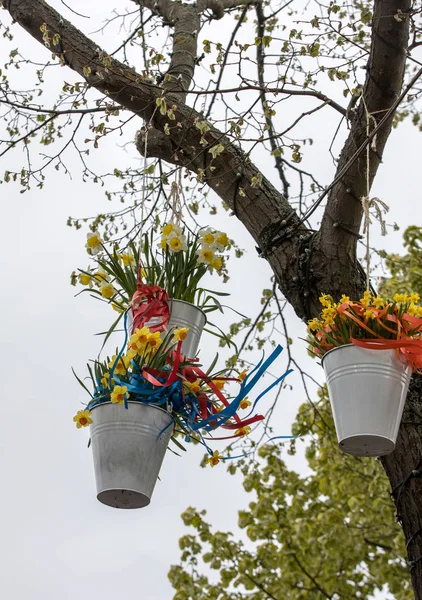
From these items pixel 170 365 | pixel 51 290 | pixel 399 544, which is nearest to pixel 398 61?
pixel 170 365

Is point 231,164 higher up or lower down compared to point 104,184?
lower down

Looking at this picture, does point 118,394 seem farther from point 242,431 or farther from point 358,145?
point 358,145

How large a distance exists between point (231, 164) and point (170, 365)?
1.29 metres

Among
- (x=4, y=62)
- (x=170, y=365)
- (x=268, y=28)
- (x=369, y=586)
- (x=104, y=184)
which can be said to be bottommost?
(x=170, y=365)

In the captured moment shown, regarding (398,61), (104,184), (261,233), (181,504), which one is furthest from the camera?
(181,504)

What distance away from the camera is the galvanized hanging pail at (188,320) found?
229cm

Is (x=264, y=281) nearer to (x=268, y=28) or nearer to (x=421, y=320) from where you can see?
(x=268, y=28)

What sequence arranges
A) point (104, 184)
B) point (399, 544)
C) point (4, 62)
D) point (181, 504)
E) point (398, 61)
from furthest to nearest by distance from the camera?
point (181, 504) → point (399, 544) → point (104, 184) → point (4, 62) → point (398, 61)

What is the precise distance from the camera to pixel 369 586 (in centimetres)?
683

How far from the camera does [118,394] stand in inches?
77.7

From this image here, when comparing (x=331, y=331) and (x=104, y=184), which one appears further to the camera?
(x=104, y=184)

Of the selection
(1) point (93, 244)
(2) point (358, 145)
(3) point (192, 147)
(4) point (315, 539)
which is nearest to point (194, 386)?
(1) point (93, 244)

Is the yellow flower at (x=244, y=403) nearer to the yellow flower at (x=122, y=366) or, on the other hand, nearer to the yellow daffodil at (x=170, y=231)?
the yellow flower at (x=122, y=366)

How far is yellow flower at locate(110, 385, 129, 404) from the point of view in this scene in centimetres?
197
